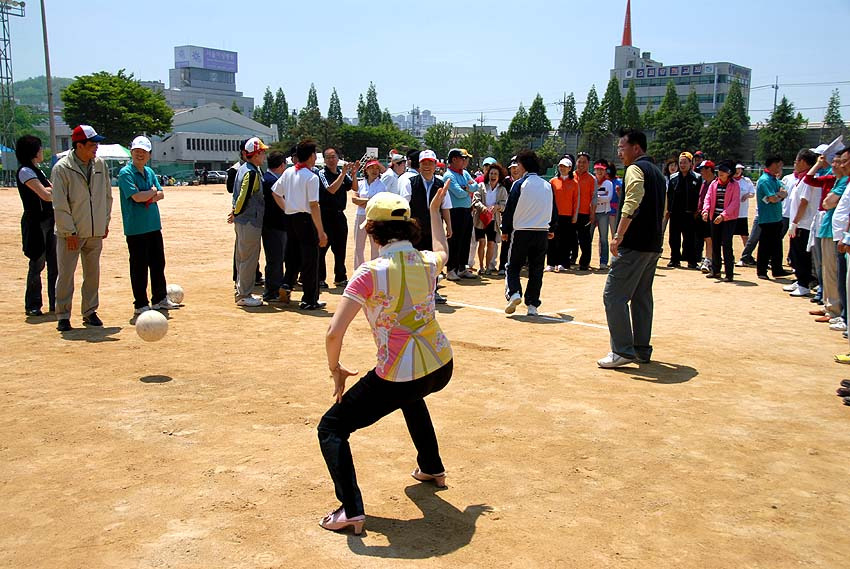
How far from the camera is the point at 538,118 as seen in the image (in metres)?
126

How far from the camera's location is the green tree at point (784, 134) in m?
90.1

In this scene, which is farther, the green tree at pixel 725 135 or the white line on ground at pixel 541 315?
the green tree at pixel 725 135

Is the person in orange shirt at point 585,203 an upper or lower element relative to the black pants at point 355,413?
upper

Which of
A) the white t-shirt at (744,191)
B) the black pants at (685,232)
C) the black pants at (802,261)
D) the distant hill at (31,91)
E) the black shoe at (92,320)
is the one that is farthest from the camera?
the distant hill at (31,91)

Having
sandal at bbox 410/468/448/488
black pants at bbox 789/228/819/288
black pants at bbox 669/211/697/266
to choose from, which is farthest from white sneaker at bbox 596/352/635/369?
black pants at bbox 669/211/697/266

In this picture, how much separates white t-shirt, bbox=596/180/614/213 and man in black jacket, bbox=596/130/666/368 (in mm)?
7655

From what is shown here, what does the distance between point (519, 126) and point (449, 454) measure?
4955 inches

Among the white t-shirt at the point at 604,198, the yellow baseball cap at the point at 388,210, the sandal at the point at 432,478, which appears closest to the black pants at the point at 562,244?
the white t-shirt at the point at 604,198

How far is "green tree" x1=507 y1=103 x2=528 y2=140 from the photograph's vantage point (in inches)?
4983

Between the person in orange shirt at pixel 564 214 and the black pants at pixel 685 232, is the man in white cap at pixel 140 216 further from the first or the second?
the black pants at pixel 685 232

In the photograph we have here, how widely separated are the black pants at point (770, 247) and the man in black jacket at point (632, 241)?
7.74 meters

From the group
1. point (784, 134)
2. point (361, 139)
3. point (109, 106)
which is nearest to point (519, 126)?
point (361, 139)

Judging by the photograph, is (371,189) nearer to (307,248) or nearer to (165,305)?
(307,248)

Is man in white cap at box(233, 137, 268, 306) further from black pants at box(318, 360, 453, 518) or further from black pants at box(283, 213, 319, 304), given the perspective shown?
black pants at box(318, 360, 453, 518)
